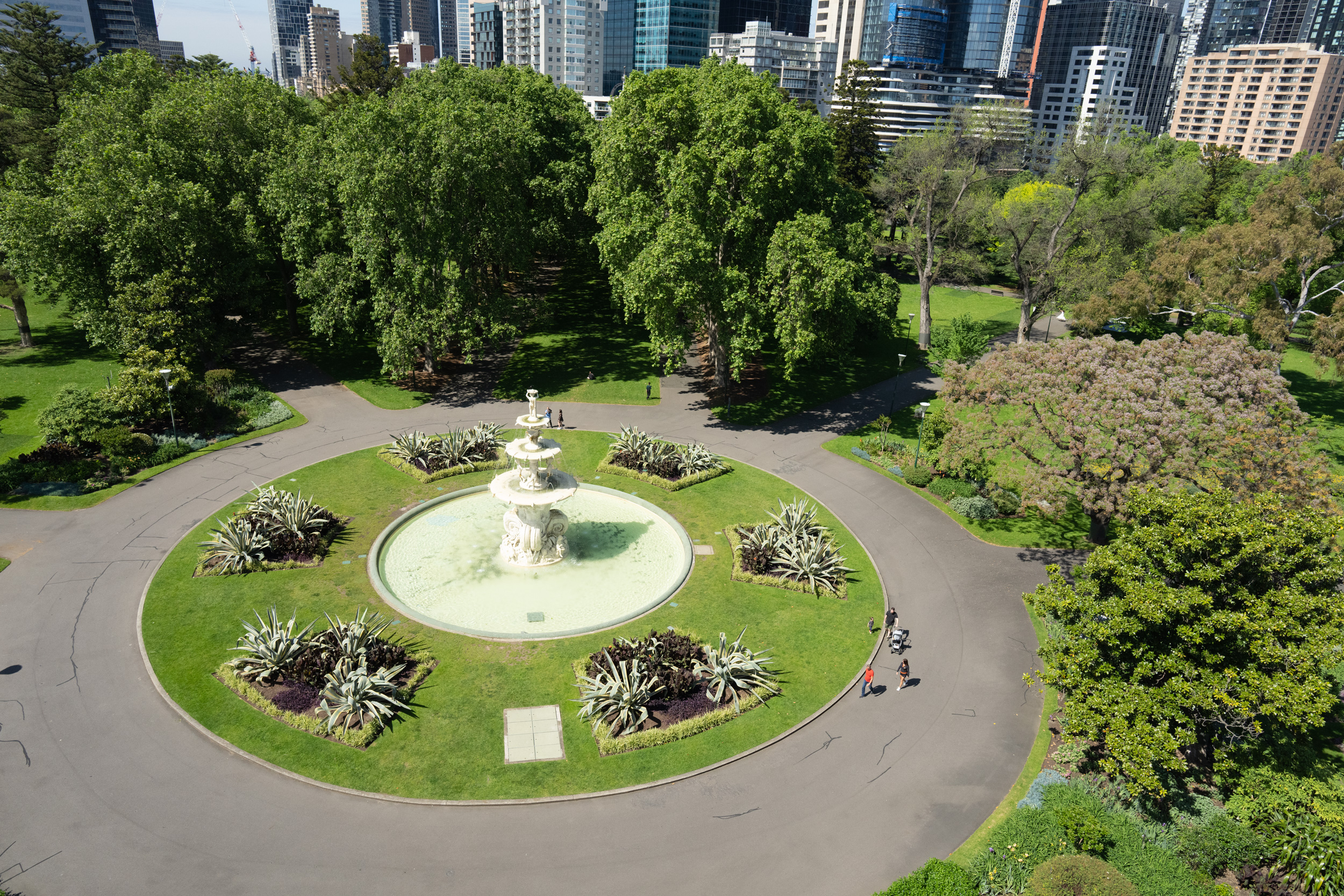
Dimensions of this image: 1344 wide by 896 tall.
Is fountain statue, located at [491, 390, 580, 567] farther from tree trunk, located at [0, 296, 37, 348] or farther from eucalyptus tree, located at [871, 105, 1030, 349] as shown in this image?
tree trunk, located at [0, 296, 37, 348]

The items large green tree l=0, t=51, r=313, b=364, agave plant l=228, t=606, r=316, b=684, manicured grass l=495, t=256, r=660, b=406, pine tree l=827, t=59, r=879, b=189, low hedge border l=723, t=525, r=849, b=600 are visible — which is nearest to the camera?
agave plant l=228, t=606, r=316, b=684

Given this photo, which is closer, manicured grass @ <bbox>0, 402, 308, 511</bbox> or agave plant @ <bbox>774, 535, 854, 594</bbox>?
agave plant @ <bbox>774, 535, 854, 594</bbox>

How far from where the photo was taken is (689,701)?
23.9 metres

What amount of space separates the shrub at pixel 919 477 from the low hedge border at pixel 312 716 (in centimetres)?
2467

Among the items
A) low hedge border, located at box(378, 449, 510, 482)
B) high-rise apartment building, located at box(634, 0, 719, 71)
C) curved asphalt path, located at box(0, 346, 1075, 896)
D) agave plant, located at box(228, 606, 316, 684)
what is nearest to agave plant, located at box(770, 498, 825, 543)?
curved asphalt path, located at box(0, 346, 1075, 896)

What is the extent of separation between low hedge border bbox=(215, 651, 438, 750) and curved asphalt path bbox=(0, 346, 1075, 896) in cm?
157

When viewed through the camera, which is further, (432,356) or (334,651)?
(432,356)

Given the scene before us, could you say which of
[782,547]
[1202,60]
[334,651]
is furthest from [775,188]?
[1202,60]

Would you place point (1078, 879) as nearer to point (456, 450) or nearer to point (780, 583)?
point (780, 583)

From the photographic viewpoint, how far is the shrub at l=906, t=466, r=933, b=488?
38656 millimetres

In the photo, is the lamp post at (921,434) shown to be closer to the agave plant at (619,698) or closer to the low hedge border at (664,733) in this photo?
the low hedge border at (664,733)

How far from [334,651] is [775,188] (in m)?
33.4

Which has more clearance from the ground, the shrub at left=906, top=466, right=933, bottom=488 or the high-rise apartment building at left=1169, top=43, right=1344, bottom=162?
the high-rise apartment building at left=1169, top=43, right=1344, bottom=162

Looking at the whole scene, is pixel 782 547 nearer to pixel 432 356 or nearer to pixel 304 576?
pixel 304 576
